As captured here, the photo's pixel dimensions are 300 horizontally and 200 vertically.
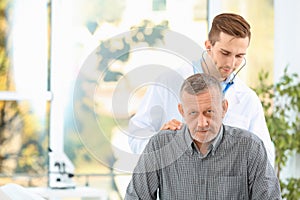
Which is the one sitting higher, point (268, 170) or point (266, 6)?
point (266, 6)

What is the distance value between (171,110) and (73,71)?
3000 millimetres

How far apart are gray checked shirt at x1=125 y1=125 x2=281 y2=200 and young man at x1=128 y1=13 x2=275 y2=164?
0.08 m

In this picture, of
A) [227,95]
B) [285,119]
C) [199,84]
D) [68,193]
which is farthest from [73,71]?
[199,84]

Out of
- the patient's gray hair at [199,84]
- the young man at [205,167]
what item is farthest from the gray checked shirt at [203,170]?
the patient's gray hair at [199,84]

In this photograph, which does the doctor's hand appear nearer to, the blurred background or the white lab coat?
the white lab coat

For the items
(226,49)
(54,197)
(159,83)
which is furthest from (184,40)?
(54,197)

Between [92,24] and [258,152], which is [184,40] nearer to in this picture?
[258,152]

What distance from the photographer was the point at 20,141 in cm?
482

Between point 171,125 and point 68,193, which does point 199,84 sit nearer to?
point 171,125

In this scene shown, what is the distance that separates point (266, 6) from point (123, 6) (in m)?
1.06

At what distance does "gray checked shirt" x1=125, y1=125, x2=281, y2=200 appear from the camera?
1981mm

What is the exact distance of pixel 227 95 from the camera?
2375 millimetres

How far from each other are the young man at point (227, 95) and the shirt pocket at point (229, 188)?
24cm

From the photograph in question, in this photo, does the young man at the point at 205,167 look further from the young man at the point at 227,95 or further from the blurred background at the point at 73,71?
the blurred background at the point at 73,71
